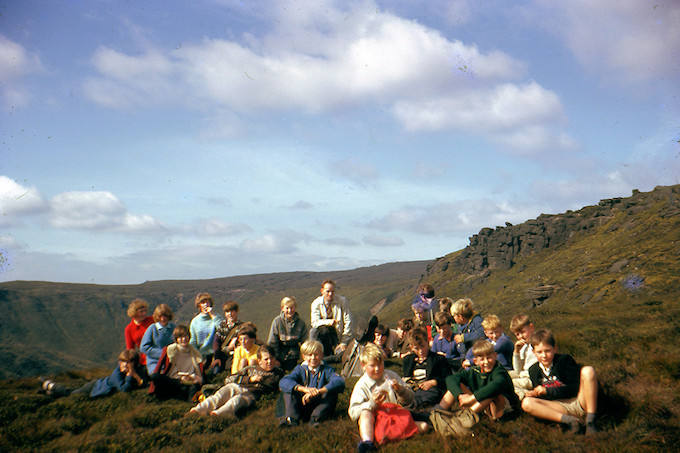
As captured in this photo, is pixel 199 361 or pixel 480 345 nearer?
pixel 480 345

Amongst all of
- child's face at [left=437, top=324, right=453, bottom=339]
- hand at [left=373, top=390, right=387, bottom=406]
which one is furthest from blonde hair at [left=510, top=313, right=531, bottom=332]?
hand at [left=373, top=390, right=387, bottom=406]

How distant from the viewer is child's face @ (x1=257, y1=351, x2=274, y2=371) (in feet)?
32.4

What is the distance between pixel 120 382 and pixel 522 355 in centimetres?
964

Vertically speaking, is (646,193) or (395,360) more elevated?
(646,193)

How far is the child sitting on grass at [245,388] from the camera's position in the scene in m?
8.72

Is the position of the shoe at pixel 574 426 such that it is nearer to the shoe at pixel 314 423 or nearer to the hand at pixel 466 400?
the hand at pixel 466 400

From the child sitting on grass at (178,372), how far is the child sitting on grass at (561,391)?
7.44 m

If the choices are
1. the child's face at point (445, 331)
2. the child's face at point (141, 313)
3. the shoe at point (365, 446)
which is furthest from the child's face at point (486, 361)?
the child's face at point (141, 313)

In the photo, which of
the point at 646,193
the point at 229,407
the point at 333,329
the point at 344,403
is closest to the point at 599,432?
the point at 344,403

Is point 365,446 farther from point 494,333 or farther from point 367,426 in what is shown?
point 494,333

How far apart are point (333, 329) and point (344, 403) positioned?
153 inches

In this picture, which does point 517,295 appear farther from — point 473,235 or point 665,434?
point 665,434

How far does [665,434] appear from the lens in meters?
5.58

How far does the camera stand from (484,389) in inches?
265
